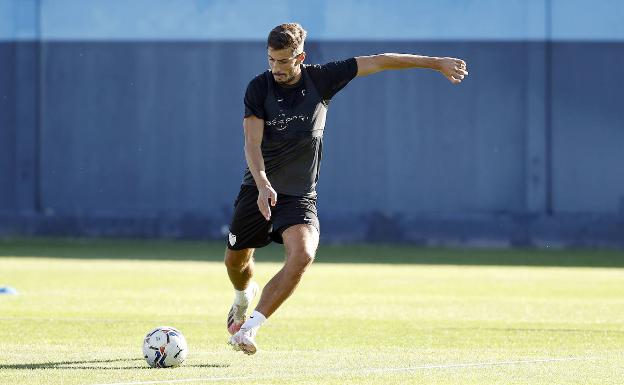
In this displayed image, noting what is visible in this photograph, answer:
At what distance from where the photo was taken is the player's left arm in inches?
416

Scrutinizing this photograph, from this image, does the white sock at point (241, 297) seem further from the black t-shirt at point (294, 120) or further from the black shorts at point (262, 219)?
the black t-shirt at point (294, 120)

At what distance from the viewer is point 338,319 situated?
46.5 ft

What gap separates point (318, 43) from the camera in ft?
98.5

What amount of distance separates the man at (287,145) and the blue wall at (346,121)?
18.5 meters

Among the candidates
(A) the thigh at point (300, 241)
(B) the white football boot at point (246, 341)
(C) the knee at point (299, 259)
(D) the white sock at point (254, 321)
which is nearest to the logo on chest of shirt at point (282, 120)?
(A) the thigh at point (300, 241)

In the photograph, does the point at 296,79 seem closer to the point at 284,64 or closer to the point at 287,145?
the point at 284,64

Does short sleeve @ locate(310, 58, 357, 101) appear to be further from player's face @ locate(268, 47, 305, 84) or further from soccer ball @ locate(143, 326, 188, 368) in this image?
soccer ball @ locate(143, 326, 188, 368)

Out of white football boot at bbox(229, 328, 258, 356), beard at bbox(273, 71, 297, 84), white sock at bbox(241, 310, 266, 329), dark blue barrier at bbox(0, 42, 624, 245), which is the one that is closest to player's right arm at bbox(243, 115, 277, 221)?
beard at bbox(273, 71, 297, 84)

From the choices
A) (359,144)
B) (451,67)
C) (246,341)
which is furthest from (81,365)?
(359,144)

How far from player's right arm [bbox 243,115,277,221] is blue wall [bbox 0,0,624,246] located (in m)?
19.1

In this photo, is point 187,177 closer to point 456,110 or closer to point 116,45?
point 116,45

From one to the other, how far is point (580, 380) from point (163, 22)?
22.3m

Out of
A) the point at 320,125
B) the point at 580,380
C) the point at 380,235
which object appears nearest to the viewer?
the point at 580,380

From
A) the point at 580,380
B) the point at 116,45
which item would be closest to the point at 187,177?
the point at 116,45
